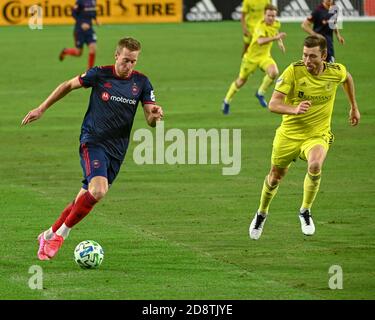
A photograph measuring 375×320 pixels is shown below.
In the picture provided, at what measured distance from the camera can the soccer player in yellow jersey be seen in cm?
1390

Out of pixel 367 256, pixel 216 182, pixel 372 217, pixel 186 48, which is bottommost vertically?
pixel 367 256

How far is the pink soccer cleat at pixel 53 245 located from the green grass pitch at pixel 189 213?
12cm

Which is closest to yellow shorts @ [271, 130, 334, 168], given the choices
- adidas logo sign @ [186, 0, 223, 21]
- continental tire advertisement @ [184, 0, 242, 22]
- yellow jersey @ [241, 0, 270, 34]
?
yellow jersey @ [241, 0, 270, 34]

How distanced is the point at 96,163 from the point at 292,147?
103 inches

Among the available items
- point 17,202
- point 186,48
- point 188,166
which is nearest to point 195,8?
point 186,48

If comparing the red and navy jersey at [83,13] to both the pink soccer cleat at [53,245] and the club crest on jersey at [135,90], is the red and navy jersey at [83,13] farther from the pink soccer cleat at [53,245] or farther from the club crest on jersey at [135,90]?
the pink soccer cleat at [53,245]

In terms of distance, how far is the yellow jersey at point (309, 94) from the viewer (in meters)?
14.0

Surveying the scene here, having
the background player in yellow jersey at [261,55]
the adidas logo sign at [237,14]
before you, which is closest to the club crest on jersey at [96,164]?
the background player in yellow jersey at [261,55]

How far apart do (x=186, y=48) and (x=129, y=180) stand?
22148 millimetres

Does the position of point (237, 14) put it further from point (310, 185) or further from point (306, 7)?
point (310, 185)

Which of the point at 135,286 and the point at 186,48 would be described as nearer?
the point at 135,286

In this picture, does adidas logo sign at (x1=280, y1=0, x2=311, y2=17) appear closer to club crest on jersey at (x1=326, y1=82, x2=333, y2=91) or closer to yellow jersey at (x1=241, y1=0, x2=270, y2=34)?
yellow jersey at (x1=241, y1=0, x2=270, y2=34)

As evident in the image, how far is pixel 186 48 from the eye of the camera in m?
40.4
